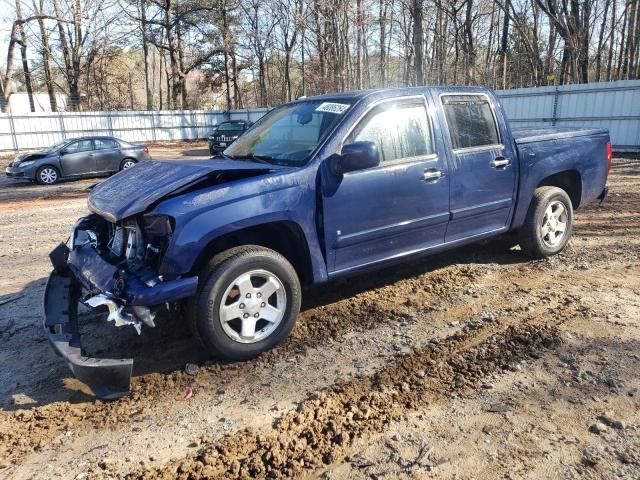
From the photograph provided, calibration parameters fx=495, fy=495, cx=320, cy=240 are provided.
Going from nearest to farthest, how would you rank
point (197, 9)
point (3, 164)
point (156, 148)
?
point (3, 164) → point (156, 148) → point (197, 9)

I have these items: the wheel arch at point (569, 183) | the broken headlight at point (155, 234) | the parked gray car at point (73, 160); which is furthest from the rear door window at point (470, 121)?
the parked gray car at point (73, 160)

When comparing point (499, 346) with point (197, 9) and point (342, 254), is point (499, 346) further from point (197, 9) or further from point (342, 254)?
point (197, 9)

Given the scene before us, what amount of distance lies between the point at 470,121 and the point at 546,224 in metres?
1.62

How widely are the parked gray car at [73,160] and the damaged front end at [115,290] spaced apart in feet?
37.2

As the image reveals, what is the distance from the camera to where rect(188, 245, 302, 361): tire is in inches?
130

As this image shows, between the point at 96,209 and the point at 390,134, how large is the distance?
240 centimetres

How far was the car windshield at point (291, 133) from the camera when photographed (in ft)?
13.1

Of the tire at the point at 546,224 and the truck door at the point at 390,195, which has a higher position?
the truck door at the point at 390,195

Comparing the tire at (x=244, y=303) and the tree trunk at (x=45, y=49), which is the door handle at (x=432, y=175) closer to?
the tire at (x=244, y=303)

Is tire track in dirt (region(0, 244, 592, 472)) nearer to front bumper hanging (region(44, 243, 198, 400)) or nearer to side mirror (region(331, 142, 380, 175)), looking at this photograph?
front bumper hanging (region(44, 243, 198, 400))

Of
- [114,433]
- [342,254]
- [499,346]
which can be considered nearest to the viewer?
[114,433]

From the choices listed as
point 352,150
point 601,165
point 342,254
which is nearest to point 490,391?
point 342,254

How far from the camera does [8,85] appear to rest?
2848cm

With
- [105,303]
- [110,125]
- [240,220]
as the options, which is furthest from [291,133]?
[110,125]
